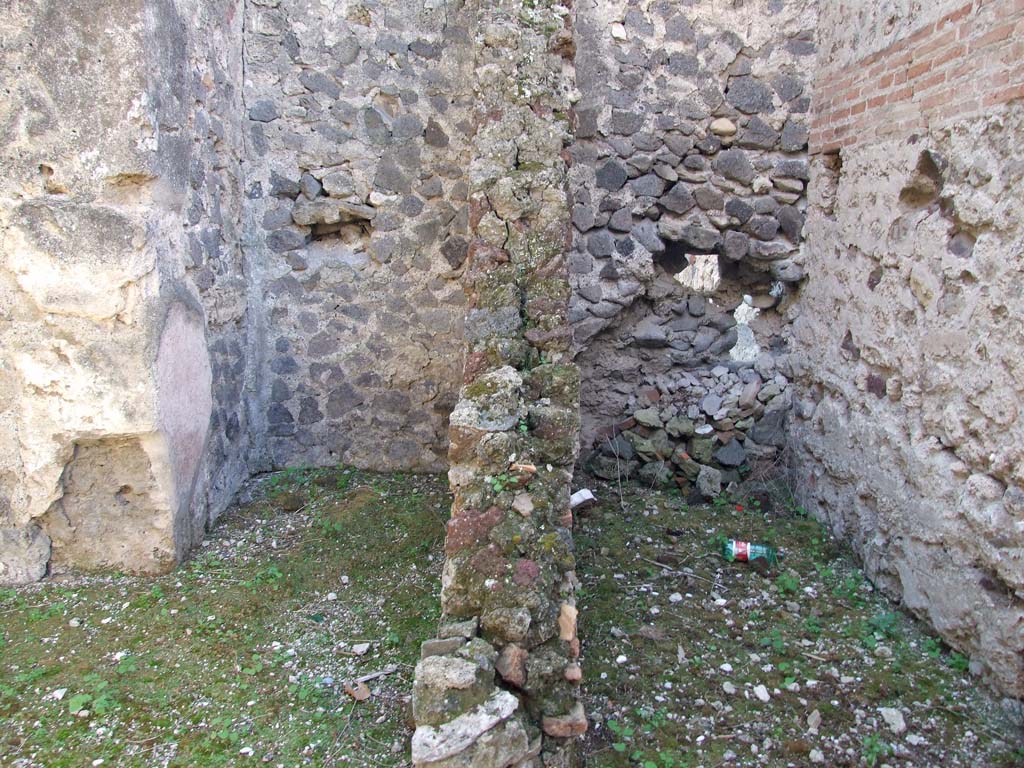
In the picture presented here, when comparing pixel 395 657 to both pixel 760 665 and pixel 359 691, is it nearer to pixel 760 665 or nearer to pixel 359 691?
pixel 359 691

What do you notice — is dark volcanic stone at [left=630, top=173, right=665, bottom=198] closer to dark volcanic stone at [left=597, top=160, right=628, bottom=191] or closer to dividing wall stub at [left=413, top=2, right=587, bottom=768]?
dark volcanic stone at [left=597, top=160, right=628, bottom=191]

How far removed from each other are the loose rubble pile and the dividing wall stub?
1641 mm

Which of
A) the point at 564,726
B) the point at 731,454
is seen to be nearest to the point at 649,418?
the point at 731,454

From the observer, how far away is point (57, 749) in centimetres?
251

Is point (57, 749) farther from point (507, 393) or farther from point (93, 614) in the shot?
point (507, 393)

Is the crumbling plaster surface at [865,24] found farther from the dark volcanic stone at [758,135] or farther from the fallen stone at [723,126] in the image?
the fallen stone at [723,126]

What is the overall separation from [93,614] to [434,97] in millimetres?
3249

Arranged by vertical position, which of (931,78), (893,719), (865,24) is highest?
(865,24)

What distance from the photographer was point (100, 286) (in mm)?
3172

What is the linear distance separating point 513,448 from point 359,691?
3.57 ft

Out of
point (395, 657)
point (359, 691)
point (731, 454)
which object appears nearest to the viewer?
point (359, 691)

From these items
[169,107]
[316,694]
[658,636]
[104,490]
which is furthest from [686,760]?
[169,107]

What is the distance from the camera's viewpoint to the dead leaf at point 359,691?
2.78 meters

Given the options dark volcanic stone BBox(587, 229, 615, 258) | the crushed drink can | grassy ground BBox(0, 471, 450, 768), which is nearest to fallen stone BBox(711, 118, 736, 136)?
dark volcanic stone BBox(587, 229, 615, 258)
